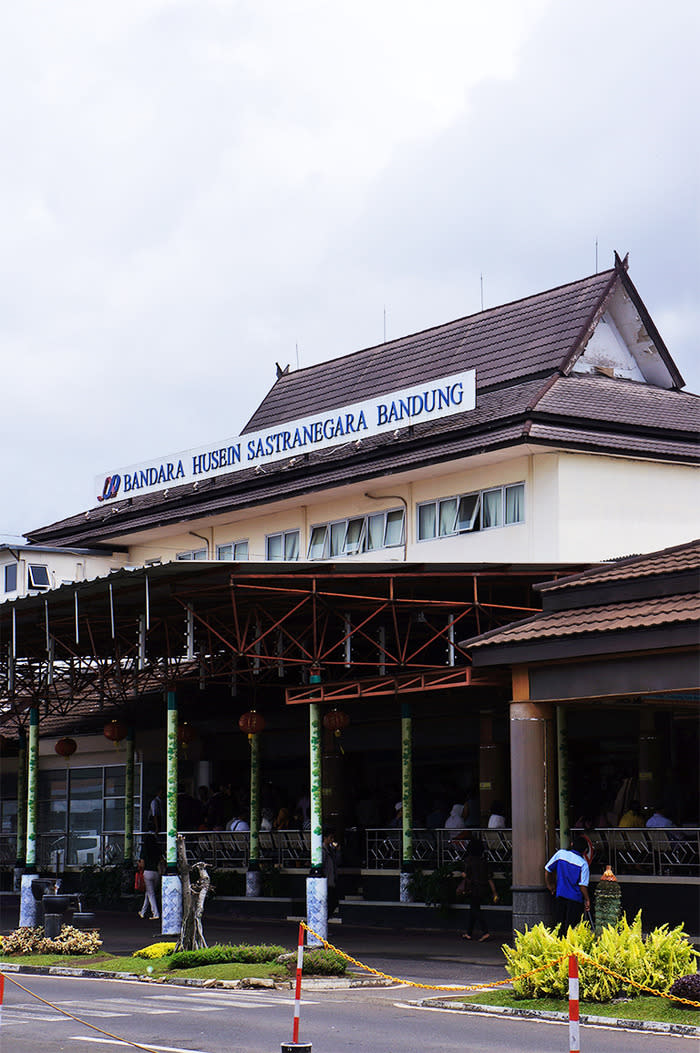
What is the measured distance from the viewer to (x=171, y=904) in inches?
1055

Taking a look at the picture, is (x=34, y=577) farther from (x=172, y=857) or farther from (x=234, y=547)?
(x=172, y=857)

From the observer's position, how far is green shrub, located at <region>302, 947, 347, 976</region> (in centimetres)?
2084

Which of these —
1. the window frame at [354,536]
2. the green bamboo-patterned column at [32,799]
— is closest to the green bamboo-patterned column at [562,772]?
the window frame at [354,536]

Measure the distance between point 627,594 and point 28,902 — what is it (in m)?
13.3

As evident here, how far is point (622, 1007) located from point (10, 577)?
28896 mm

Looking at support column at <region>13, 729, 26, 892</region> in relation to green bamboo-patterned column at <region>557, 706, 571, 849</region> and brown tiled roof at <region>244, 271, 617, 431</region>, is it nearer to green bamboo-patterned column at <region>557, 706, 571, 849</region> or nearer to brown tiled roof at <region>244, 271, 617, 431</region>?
A: brown tiled roof at <region>244, 271, 617, 431</region>

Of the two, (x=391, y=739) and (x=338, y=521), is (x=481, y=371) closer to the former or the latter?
(x=338, y=521)

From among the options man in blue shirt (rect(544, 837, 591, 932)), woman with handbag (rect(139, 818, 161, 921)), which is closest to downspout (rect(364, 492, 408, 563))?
woman with handbag (rect(139, 818, 161, 921))

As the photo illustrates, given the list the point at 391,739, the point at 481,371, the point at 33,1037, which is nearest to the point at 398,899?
the point at 391,739

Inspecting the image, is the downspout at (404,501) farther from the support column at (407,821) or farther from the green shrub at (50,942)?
the green shrub at (50,942)

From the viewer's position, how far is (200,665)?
1120 inches

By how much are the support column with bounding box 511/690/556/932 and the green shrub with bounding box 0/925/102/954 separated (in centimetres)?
735

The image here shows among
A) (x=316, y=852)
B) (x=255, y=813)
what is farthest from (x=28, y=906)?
(x=316, y=852)

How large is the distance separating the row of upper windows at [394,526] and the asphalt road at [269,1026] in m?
13.8
